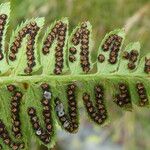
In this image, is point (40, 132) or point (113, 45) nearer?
point (40, 132)

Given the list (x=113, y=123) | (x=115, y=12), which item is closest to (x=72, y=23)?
(x=115, y=12)

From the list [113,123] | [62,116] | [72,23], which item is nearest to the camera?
[62,116]

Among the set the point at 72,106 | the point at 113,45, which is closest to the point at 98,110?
the point at 72,106

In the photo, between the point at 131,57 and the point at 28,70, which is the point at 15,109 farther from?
the point at 131,57

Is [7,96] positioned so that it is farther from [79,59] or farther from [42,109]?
[79,59]

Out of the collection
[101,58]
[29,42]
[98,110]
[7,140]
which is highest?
[29,42]

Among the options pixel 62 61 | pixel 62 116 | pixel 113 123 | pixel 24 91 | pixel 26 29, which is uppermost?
pixel 26 29

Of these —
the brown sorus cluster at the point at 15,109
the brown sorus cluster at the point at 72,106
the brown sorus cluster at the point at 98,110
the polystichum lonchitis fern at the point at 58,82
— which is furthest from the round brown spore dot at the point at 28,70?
the brown sorus cluster at the point at 98,110
